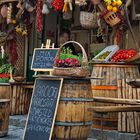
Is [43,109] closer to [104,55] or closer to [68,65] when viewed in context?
[68,65]

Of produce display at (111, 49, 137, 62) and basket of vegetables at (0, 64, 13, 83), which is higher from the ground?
produce display at (111, 49, 137, 62)

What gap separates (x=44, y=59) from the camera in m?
8.54

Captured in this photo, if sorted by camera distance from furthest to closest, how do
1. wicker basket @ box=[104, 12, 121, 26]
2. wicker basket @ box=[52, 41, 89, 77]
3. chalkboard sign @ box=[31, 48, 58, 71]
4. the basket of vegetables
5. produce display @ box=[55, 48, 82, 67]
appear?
1. the basket of vegetables
2. wicker basket @ box=[104, 12, 121, 26]
3. chalkboard sign @ box=[31, 48, 58, 71]
4. produce display @ box=[55, 48, 82, 67]
5. wicker basket @ box=[52, 41, 89, 77]

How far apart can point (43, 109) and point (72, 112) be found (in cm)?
56

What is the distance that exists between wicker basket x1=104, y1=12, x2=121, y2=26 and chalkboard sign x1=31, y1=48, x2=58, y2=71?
1.50 metres

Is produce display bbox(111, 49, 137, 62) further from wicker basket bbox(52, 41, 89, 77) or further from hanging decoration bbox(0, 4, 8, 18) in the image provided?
hanging decoration bbox(0, 4, 8, 18)

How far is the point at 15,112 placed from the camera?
37.3 ft

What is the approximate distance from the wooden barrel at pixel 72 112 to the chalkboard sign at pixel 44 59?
189 centimetres

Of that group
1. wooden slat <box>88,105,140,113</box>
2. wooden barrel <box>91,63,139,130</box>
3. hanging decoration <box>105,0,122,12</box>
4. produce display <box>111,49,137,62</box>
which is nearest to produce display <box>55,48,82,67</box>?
wooden slat <box>88,105,140,113</box>

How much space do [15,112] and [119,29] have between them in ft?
12.2

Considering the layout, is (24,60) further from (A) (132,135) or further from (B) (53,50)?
(A) (132,135)

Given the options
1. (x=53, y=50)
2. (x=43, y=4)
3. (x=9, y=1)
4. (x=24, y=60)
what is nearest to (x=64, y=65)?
(x=53, y=50)

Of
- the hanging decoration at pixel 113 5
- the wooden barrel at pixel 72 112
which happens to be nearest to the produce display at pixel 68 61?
the wooden barrel at pixel 72 112

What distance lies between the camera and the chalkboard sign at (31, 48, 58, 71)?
8.37 m
